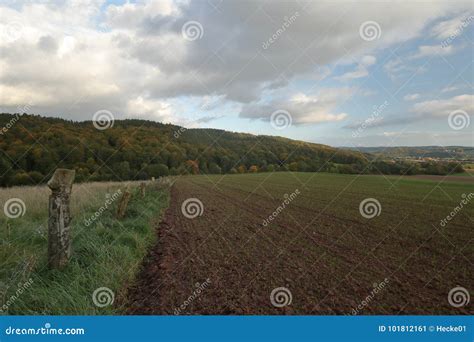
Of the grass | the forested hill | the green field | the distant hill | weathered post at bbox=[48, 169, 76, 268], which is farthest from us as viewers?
the forested hill

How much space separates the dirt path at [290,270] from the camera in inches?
172

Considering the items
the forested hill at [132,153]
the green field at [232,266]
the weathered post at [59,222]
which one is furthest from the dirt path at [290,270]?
the forested hill at [132,153]

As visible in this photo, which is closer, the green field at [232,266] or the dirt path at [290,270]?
the green field at [232,266]

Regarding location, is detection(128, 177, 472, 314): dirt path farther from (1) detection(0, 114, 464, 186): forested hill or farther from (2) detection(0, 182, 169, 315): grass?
(1) detection(0, 114, 464, 186): forested hill

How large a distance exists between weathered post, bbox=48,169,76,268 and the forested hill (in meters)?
8.43

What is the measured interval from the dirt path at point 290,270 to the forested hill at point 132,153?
22.2 ft

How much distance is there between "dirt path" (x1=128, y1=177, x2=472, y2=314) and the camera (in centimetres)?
437

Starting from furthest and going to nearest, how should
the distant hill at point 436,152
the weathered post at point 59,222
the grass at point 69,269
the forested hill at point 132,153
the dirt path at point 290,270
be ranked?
the forested hill at point 132,153 → the distant hill at point 436,152 → the weathered post at point 59,222 → the dirt path at point 290,270 → the grass at point 69,269

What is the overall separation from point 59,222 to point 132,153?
35.3m

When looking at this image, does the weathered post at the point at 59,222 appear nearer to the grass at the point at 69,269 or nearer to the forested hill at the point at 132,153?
the grass at the point at 69,269

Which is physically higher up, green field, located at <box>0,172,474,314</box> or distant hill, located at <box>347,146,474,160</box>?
distant hill, located at <box>347,146,474,160</box>

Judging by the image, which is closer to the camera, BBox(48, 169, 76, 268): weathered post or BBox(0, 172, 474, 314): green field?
BBox(0, 172, 474, 314): green field

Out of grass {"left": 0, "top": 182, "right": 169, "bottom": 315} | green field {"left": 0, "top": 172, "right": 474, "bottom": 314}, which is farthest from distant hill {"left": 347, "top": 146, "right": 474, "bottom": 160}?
grass {"left": 0, "top": 182, "right": 169, "bottom": 315}
